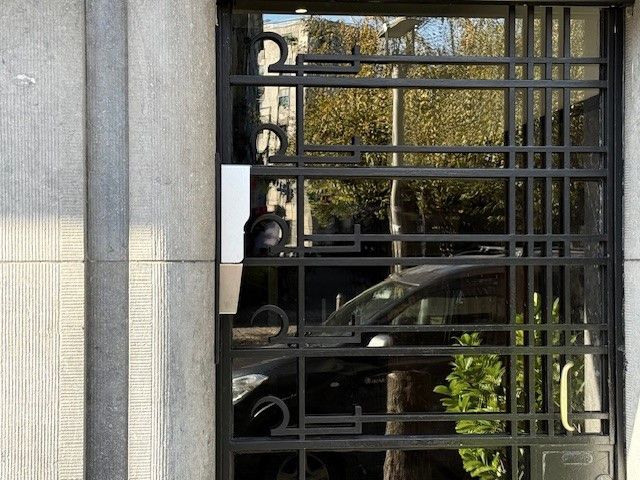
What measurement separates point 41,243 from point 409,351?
1909mm

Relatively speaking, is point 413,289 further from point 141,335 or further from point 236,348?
point 141,335

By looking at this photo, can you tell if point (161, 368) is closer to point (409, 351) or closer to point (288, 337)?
point (288, 337)

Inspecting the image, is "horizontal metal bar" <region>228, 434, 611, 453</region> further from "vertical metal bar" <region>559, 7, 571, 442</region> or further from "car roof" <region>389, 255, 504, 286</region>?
"car roof" <region>389, 255, 504, 286</region>

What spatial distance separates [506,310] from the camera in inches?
175

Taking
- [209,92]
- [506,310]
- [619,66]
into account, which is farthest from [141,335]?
[619,66]

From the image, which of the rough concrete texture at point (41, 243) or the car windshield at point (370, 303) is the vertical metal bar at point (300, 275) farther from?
the rough concrete texture at point (41, 243)

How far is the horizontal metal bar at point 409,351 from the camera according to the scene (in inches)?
170

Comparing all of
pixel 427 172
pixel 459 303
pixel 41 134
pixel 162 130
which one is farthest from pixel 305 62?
pixel 459 303

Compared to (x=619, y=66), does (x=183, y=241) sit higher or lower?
lower

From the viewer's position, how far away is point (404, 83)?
4398 mm

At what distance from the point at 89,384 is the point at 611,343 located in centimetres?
263

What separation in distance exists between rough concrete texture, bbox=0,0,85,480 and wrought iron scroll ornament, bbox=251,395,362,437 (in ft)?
3.17

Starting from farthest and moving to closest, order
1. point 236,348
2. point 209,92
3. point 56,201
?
point 236,348 → point 209,92 → point 56,201

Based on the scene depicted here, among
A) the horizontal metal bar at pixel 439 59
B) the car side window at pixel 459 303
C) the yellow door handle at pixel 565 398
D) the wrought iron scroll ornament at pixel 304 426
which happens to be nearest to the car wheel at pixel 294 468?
the wrought iron scroll ornament at pixel 304 426
